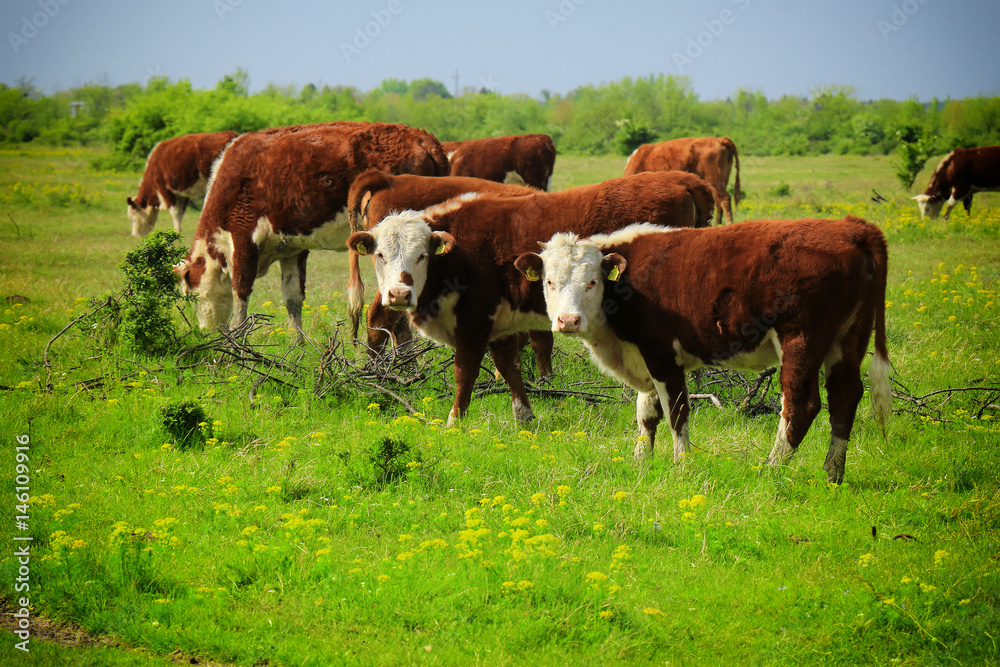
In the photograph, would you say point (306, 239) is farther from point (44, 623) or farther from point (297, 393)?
point (44, 623)

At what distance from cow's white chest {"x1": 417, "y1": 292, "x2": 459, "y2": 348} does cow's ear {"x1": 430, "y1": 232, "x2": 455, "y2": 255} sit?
44cm

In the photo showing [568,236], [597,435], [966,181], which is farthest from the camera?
[966,181]

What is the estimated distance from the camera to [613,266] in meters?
6.29

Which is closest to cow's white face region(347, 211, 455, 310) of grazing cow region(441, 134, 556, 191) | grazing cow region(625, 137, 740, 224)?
grazing cow region(441, 134, 556, 191)

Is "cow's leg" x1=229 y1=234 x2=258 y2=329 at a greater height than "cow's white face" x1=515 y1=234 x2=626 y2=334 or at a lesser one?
lesser

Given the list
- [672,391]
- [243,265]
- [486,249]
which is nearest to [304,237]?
[243,265]

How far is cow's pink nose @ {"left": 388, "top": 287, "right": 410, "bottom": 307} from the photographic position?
668cm

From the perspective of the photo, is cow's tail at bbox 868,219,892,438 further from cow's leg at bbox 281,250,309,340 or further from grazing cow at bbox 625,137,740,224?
grazing cow at bbox 625,137,740,224

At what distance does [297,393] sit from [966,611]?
5.68 meters

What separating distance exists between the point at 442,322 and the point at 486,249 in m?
0.79

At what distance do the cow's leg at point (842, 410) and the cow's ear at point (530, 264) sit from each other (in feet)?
7.72

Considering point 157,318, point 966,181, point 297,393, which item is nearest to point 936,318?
point 297,393

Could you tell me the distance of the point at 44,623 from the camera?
421 centimetres

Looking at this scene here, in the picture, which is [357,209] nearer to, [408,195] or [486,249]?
[408,195]
